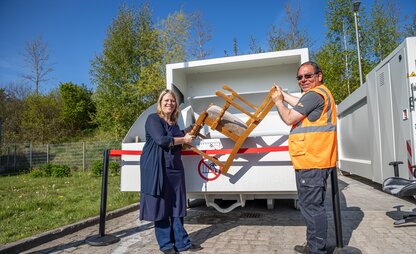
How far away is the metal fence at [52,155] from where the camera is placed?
14312 mm

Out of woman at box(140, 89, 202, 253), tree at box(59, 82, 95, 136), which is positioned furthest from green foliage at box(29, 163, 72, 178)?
tree at box(59, 82, 95, 136)

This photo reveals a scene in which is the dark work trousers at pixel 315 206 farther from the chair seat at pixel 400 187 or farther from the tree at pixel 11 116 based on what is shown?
the tree at pixel 11 116

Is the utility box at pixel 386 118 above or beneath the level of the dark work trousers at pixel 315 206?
above

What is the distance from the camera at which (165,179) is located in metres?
3.11

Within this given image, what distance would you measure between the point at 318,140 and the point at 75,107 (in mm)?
26574

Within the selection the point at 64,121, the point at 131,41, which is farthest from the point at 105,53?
the point at 64,121

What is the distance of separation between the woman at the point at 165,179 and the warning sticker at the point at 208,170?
0.83 ft

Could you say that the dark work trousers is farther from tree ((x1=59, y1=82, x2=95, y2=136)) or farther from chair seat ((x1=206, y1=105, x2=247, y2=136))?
tree ((x1=59, y1=82, x2=95, y2=136))

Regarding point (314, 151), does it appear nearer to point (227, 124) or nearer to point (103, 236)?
point (227, 124)

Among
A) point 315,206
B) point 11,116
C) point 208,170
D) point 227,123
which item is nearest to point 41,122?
point 11,116

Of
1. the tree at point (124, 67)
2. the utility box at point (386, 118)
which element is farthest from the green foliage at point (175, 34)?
the utility box at point (386, 118)

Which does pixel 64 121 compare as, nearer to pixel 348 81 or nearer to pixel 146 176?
pixel 348 81

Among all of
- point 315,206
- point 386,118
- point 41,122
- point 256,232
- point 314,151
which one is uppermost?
point 41,122

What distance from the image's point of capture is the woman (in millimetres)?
3016
